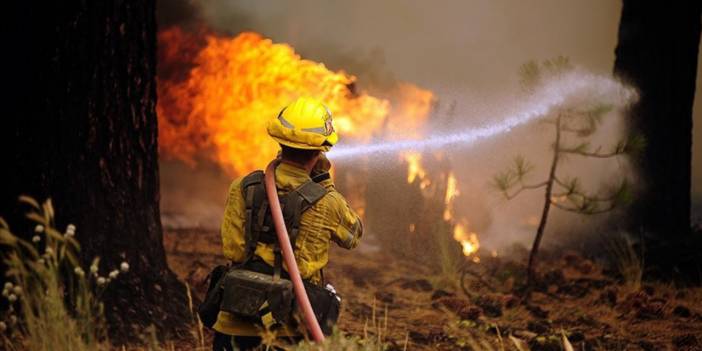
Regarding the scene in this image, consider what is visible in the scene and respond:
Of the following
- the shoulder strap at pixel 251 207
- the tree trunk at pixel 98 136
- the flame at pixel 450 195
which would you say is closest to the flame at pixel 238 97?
the flame at pixel 450 195

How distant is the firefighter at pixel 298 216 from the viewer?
10.9 ft

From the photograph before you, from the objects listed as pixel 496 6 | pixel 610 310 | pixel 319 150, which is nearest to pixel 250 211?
pixel 319 150

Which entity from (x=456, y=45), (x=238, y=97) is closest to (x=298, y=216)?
(x=238, y=97)

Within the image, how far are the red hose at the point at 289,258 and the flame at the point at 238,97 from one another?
174 inches

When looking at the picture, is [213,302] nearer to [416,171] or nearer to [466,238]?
[416,171]

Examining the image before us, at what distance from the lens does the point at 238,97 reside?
7738mm

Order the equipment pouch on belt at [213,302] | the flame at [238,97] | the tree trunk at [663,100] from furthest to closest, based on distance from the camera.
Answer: the tree trunk at [663,100] → the flame at [238,97] → the equipment pouch on belt at [213,302]

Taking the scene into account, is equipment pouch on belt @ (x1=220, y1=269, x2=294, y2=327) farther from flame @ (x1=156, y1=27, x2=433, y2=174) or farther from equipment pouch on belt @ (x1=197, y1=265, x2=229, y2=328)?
flame @ (x1=156, y1=27, x2=433, y2=174)

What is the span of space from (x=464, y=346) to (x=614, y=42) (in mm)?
6292

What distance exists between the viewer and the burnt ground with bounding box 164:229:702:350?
5340 mm

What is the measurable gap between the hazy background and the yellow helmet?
18.0ft

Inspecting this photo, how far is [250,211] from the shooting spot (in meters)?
3.36

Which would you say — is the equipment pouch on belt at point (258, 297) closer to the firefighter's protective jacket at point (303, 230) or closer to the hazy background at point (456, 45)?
the firefighter's protective jacket at point (303, 230)

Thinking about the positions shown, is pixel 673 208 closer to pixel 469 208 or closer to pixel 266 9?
pixel 469 208
